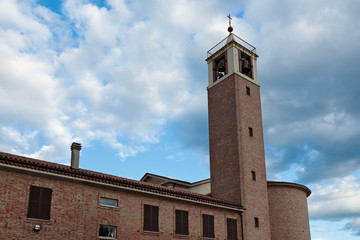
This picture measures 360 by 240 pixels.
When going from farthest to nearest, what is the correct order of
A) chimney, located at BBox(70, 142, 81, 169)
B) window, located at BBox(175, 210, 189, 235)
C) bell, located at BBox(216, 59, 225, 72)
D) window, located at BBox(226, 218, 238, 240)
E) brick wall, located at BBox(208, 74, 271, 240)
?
bell, located at BBox(216, 59, 225, 72) < brick wall, located at BBox(208, 74, 271, 240) < window, located at BBox(226, 218, 238, 240) < window, located at BBox(175, 210, 189, 235) < chimney, located at BBox(70, 142, 81, 169)

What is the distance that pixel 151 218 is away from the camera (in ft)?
72.7

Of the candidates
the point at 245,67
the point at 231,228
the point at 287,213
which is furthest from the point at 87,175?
the point at 245,67

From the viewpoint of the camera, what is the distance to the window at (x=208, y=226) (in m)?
24.7

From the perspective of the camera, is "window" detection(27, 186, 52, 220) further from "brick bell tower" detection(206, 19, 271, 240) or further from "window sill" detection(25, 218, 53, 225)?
"brick bell tower" detection(206, 19, 271, 240)

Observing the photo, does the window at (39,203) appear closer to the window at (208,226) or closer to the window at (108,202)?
the window at (108,202)

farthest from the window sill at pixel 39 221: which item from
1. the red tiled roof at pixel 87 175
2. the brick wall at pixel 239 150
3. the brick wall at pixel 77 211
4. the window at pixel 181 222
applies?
the brick wall at pixel 239 150

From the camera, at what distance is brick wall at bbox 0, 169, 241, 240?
1724 cm

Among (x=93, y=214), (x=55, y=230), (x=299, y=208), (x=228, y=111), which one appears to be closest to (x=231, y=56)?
(x=228, y=111)

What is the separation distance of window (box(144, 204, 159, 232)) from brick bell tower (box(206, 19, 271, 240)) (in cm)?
771

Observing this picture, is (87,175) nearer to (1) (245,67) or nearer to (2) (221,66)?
(2) (221,66)

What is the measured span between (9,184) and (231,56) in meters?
21.8

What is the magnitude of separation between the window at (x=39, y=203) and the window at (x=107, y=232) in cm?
302

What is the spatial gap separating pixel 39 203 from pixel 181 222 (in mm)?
9032

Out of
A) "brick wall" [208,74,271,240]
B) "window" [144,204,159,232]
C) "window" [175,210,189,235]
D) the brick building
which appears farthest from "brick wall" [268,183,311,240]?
"window" [144,204,159,232]
